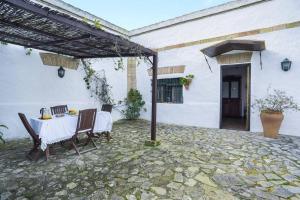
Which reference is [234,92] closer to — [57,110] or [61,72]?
[61,72]

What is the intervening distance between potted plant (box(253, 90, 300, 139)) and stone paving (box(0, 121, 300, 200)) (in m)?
0.47

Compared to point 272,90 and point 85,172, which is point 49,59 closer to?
point 85,172

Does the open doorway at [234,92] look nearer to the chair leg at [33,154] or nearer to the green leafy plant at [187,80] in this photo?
the green leafy plant at [187,80]

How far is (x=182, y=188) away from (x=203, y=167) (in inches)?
34.2

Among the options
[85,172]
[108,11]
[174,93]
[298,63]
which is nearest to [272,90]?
[298,63]

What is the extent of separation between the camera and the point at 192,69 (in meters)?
7.25

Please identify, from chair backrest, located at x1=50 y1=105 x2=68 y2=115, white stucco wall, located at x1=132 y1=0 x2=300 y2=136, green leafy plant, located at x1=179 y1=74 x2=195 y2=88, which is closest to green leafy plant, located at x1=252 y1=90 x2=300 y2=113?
white stucco wall, located at x1=132 y1=0 x2=300 y2=136

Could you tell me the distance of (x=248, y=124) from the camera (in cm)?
616

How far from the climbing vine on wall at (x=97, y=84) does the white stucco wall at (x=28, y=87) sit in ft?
0.77

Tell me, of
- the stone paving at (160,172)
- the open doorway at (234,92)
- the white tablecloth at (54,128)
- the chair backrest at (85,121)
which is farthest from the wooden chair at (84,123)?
the open doorway at (234,92)

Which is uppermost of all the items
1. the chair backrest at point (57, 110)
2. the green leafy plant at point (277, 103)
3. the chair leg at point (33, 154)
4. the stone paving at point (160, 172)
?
the green leafy plant at point (277, 103)

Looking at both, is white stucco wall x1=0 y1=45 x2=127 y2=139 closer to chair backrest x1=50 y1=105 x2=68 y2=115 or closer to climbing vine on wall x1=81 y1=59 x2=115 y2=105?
climbing vine on wall x1=81 y1=59 x2=115 y2=105

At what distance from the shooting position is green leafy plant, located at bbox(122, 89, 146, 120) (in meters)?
8.59

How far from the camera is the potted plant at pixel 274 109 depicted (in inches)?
204
